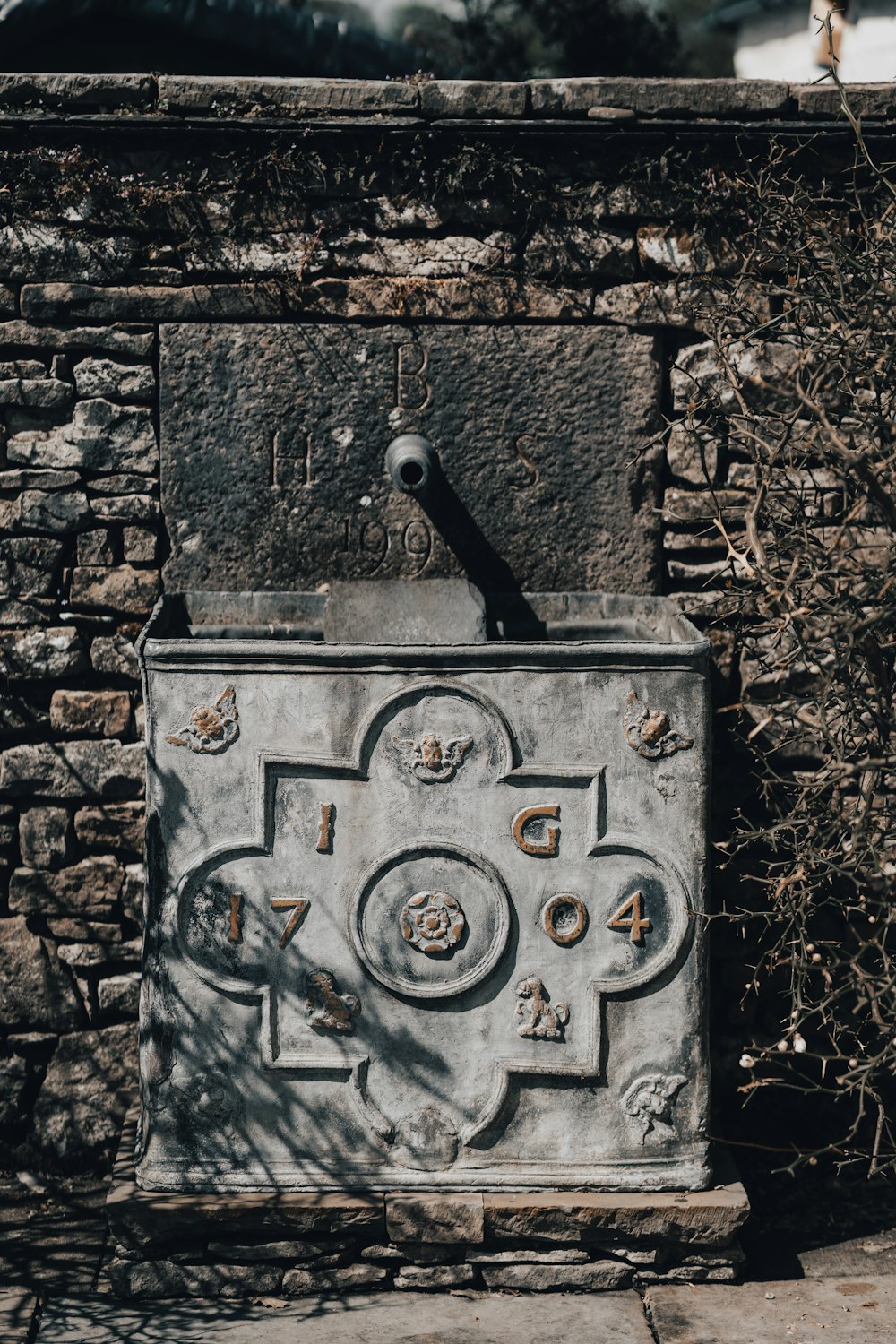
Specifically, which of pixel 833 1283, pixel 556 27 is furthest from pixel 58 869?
pixel 556 27

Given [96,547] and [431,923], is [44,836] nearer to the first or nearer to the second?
[96,547]

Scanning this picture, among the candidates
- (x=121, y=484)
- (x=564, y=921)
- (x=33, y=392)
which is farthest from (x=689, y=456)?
(x=33, y=392)

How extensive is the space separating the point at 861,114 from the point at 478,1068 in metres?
2.80

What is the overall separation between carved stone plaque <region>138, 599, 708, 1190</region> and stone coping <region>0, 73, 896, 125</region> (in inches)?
62.2

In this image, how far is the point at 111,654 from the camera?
13.2 ft

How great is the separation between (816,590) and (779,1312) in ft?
6.08

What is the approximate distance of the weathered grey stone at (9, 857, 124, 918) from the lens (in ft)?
13.3

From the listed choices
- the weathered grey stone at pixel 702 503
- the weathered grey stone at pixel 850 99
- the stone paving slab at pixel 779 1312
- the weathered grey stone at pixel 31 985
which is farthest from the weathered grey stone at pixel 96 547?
the stone paving slab at pixel 779 1312

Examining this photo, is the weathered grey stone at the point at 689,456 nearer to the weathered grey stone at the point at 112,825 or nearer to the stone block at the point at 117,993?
the weathered grey stone at the point at 112,825

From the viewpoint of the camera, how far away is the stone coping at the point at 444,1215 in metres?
3.39

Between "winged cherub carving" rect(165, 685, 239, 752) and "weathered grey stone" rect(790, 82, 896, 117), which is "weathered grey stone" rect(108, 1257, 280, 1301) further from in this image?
"weathered grey stone" rect(790, 82, 896, 117)

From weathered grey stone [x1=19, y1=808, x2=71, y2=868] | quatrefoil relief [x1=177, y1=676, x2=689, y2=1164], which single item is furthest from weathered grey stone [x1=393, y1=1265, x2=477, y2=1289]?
weathered grey stone [x1=19, y1=808, x2=71, y2=868]

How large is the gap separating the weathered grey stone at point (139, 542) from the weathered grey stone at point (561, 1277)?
7.10 feet

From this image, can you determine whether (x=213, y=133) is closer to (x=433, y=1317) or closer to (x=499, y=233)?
(x=499, y=233)
